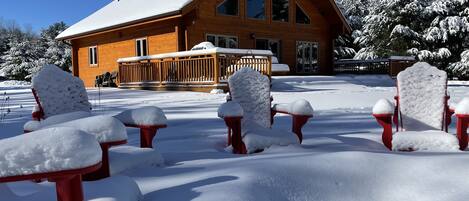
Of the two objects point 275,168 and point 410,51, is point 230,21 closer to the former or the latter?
point 410,51

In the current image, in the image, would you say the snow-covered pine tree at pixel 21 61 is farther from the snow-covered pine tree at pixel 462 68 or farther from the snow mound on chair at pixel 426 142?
the snow mound on chair at pixel 426 142

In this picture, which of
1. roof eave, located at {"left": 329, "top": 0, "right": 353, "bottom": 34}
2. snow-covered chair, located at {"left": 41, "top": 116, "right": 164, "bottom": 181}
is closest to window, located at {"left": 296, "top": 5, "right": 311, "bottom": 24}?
roof eave, located at {"left": 329, "top": 0, "right": 353, "bottom": 34}

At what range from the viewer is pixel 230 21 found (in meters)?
19.0

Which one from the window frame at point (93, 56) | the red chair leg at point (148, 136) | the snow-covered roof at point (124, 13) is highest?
the snow-covered roof at point (124, 13)

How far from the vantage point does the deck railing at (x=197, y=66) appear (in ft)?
41.9

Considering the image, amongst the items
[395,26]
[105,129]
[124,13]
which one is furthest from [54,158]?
[395,26]

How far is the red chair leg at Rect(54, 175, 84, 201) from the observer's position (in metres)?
1.65

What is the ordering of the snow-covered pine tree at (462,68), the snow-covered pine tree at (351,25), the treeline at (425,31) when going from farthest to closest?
the snow-covered pine tree at (351,25) < the treeline at (425,31) < the snow-covered pine tree at (462,68)

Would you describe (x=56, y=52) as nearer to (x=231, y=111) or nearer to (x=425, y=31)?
(x=425, y=31)

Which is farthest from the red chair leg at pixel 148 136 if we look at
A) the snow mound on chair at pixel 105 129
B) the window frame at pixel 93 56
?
the window frame at pixel 93 56

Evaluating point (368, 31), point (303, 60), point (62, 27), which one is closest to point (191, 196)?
point (303, 60)

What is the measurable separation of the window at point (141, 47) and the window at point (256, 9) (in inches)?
207

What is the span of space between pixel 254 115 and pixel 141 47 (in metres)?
15.6

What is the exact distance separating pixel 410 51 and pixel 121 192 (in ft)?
89.3
